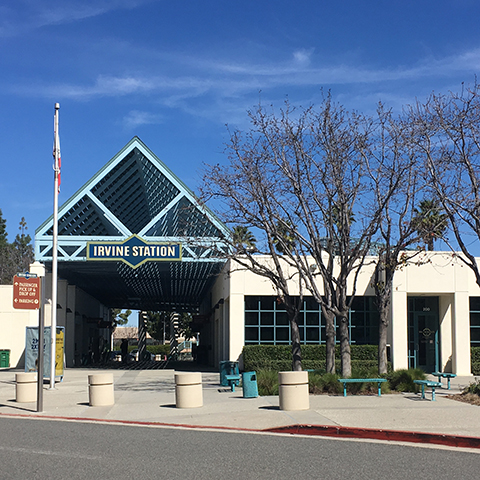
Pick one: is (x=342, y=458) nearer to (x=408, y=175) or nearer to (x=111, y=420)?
(x=111, y=420)

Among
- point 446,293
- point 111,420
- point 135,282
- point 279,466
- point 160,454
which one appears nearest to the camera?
point 279,466

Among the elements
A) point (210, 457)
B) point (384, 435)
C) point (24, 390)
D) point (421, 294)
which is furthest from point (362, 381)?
point (421, 294)

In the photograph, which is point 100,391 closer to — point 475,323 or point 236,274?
point 236,274

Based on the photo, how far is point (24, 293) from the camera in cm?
1538

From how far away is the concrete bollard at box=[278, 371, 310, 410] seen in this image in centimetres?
1377

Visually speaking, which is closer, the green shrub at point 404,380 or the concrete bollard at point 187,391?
the concrete bollard at point 187,391

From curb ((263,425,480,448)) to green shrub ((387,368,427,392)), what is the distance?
7117mm

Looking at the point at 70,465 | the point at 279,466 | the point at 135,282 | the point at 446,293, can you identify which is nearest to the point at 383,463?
the point at 279,466

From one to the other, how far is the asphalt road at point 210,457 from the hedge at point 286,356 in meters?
15.7

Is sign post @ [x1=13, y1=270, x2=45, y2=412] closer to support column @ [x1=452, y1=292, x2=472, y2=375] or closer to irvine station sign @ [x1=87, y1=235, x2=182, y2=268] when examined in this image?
irvine station sign @ [x1=87, y1=235, x2=182, y2=268]

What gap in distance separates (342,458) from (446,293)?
69.2 ft

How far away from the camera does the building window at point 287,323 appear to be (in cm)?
2909

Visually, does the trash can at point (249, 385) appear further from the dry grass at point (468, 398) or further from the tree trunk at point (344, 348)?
the dry grass at point (468, 398)

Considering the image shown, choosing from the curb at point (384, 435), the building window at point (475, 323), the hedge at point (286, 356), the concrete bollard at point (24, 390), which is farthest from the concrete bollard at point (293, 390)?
the building window at point (475, 323)
